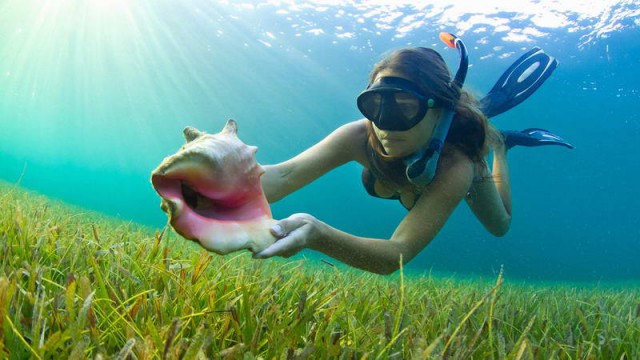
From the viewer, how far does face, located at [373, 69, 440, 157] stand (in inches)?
127

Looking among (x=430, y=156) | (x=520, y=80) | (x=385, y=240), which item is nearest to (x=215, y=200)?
(x=385, y=240)

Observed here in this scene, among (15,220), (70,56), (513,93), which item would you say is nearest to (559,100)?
(513,93)

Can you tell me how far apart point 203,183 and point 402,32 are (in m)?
23.6

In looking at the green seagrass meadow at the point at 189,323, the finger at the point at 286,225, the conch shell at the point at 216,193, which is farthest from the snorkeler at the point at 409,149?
the conch shell at the point at 216,193

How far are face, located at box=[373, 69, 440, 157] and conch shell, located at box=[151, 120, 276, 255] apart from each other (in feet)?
5.95

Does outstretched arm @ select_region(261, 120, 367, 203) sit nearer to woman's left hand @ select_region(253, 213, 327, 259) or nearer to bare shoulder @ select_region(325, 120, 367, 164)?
bare shoulder @ select_region(325, 120, 367, 164)

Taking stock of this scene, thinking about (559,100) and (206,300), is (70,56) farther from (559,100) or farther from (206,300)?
(206,300)

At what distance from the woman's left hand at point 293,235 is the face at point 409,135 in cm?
148

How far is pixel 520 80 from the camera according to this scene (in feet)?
18.8

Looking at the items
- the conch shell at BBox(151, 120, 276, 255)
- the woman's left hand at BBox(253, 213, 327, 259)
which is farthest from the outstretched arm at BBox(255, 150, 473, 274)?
the conch shell at BBox(151, 120, 276, 255)

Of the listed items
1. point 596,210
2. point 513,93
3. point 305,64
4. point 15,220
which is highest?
point 596,210

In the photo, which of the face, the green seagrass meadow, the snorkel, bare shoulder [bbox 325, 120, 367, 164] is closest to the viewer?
the green seagrass meadow

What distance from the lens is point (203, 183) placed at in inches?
59.1

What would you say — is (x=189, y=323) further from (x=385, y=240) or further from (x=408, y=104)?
(x=408, y=104)
